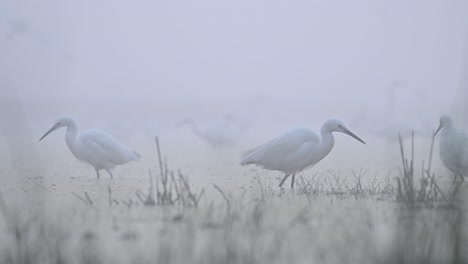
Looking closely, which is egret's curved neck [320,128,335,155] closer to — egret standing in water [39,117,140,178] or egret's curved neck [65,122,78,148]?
egret standing in water [39,117,140,178]

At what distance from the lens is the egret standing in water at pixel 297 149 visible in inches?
Answer: 242

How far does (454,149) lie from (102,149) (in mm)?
4252

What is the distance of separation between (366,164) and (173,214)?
6.01 metres

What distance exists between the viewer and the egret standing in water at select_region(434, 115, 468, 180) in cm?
542

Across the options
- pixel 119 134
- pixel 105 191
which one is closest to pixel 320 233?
pixel 105 191

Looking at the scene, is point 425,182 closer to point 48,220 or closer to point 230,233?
point 230,233

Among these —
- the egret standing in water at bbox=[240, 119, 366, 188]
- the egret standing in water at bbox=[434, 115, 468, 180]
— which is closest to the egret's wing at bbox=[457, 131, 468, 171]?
the egret standing in water at bbox=[434, 115, 468, 180]

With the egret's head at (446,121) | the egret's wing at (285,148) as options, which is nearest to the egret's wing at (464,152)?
the egret's head at (446,121)

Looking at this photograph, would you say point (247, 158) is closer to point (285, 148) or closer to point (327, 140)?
point (285, 148)

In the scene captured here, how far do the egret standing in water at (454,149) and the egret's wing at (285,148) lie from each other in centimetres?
121

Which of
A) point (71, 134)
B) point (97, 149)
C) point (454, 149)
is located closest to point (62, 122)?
point (71, 134)

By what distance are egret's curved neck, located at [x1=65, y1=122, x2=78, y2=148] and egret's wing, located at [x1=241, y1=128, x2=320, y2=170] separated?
2.80 meters

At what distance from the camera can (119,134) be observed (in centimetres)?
1365

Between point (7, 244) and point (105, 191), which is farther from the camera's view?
point (105, 191)
